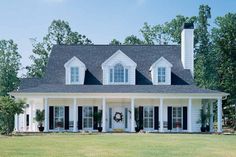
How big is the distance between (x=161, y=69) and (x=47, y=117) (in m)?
10.4

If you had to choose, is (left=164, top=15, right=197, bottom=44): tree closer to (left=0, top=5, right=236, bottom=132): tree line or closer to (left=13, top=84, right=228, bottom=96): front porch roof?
(left=0, top=5, right=236, bottom=132): tree line

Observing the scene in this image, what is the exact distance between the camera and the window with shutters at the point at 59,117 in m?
40.8

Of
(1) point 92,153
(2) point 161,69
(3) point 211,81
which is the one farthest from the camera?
(3) point 211,81

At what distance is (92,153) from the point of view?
1911 centimetres

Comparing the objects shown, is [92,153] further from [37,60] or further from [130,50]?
[37,60]

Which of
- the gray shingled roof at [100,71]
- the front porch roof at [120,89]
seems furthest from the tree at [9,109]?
the gray shingled roof at [100,71]

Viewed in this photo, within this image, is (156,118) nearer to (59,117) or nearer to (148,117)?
(148,117)

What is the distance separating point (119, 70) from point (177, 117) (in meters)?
6.22

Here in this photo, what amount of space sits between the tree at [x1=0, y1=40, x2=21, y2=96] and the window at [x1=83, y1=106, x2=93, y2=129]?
90.3 ft

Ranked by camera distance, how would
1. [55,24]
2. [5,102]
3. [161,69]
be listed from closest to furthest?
[5,102] < [161,69] < [55,24]

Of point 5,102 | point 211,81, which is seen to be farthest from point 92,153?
point 211,81

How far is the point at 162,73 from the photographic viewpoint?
141 feet

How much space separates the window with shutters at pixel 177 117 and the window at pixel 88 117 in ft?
21.7

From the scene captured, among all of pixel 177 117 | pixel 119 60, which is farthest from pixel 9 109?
pixel 177 117
